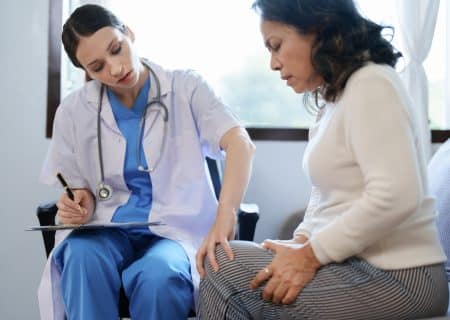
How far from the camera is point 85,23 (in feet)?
4.62

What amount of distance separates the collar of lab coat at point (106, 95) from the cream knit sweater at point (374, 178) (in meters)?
0.56

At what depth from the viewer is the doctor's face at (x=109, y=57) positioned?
1414 mm

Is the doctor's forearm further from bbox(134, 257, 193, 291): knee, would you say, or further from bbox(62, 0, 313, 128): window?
bbox(62, 0, 313, 128): window

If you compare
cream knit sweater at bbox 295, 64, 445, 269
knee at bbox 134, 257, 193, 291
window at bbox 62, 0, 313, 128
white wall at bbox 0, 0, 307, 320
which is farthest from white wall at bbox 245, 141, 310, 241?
cream knit sweater at bbox 295, 64, 445, 269

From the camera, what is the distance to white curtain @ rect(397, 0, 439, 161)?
2.00m

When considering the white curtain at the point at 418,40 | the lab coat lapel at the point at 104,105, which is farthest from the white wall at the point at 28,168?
the lab coat lapel at the point at 104,105

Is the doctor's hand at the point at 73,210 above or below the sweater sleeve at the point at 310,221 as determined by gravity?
below

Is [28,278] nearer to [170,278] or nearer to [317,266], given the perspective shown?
[170,278]

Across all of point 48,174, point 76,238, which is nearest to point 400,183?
point 76,238

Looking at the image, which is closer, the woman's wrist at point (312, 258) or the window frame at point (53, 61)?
the woman's wrist at point (312, 258)

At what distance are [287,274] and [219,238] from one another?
209 millimetres

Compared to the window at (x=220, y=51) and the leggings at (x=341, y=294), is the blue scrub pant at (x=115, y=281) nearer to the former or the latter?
the leggings at (x=341, y=294)

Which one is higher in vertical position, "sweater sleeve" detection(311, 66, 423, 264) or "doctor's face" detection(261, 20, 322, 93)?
"doctor's face" detection(261, 20, 322, 93)

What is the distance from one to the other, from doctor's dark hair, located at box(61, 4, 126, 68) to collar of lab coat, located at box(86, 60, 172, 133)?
0.46 feet
